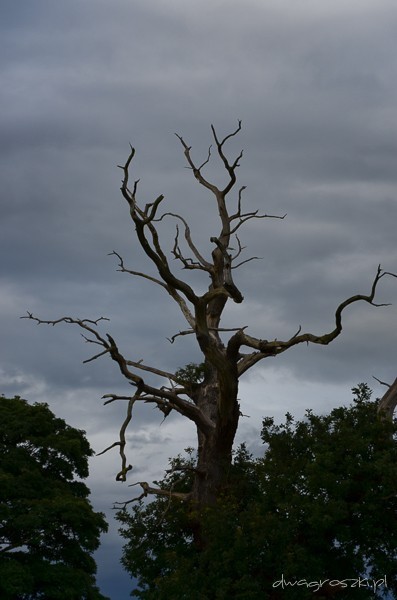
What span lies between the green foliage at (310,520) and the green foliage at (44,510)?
26.7ft

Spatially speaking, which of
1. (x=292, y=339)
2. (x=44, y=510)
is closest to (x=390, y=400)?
(x=292, y=339)

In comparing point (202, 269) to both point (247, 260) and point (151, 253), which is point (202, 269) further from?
point (151, 253)

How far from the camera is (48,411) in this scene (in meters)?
41.2

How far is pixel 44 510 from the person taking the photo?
37344mm

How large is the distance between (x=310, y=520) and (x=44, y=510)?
1413 centimetres

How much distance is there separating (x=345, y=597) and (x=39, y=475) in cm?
1543

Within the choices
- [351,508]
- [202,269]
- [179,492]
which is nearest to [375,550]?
[351,508]

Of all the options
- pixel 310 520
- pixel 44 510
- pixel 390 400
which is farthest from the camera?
pixel 44 510

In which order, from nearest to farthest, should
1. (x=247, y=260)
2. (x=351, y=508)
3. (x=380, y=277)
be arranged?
(x=351, y=508) → (x=380, y=277) → (x=247, y=260)

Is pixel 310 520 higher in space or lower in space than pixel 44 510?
lower

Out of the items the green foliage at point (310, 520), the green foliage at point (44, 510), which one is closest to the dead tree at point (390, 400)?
the green foliage at point (310, 520)

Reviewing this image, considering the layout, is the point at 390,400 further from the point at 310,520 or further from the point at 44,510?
the point at 44,510

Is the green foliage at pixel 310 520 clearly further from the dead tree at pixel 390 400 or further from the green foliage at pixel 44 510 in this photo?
the green foliage at pixel 44 510

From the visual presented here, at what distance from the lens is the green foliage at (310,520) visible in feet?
85.7
